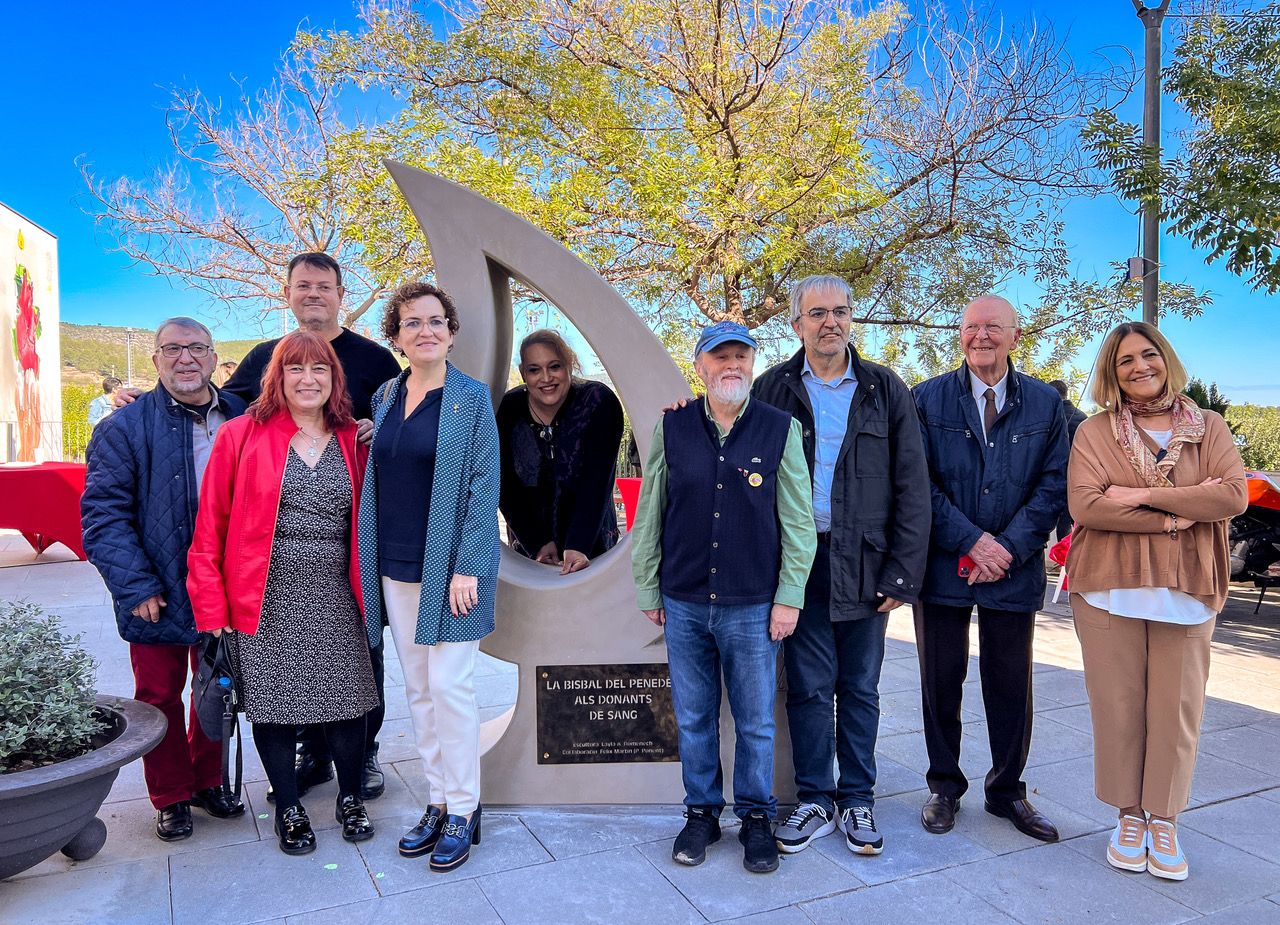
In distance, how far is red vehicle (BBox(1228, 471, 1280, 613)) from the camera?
6.98 meters

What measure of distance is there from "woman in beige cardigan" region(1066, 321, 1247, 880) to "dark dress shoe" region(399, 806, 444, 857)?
2.32 m

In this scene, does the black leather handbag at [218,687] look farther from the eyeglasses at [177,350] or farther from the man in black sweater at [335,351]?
the eyeglasses at [177,350]

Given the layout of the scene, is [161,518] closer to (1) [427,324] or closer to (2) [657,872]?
(1) [427,324]

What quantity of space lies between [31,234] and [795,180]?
49.0ft

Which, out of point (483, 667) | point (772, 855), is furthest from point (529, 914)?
point (483, 667)

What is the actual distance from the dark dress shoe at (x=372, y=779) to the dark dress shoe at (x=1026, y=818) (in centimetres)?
243

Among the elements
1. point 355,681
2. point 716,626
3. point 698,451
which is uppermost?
point 698,451

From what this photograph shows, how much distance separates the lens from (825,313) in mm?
3301

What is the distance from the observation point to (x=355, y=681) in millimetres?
3260

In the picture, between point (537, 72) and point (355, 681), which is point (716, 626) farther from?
point (537, 72)

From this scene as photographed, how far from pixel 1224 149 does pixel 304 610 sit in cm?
715

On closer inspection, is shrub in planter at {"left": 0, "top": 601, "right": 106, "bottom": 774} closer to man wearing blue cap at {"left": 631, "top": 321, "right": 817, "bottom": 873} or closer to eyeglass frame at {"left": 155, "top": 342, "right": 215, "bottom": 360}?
eyeglass frame at {"left": 155, "top": 342, "right": 215, "bottom": 360}

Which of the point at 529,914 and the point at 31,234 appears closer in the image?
the point at 529,914

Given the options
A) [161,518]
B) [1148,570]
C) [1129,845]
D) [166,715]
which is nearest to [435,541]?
[161,518]
